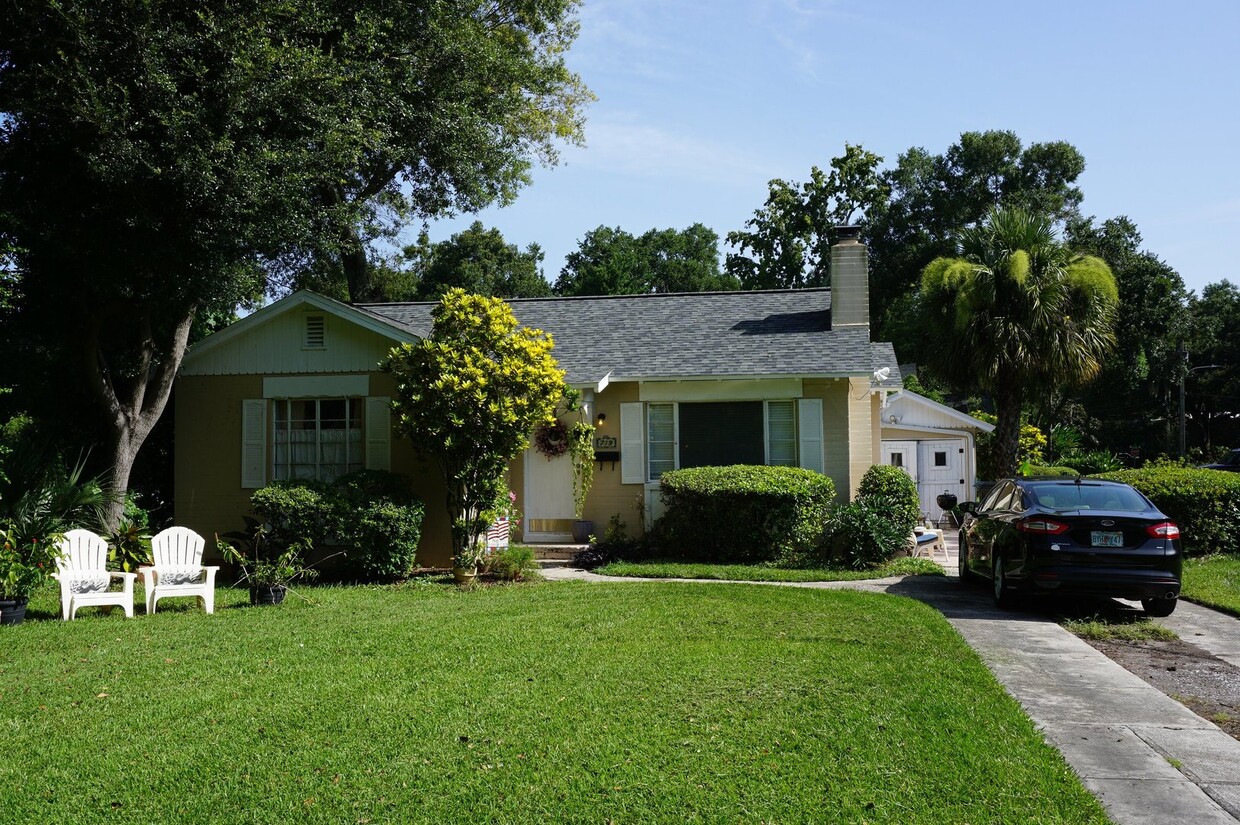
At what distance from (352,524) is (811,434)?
24.8ft

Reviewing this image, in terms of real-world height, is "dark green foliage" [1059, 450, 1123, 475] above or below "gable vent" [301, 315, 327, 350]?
below

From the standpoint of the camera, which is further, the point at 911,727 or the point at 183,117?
the point at 183,117

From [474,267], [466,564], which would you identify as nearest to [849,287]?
[466,564]

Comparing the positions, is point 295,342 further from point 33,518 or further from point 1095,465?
point 1095,465

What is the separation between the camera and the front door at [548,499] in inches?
656

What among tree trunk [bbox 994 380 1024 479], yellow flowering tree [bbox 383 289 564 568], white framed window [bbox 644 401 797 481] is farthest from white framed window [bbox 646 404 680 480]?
tree trunk [bbox 994 380 1024 479]

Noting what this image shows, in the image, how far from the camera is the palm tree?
19984 mm

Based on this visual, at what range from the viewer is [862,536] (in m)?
14.4

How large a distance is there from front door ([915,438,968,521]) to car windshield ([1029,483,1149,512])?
1290 centimetres

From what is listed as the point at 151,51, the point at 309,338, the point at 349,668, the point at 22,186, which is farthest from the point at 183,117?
the point at 349,668

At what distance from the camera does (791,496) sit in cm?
1494

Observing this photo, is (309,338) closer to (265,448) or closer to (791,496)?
(265,448)

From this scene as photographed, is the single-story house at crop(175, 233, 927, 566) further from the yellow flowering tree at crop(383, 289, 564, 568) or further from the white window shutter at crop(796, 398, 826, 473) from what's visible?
the yellow flowering tree at crop(383, 289, 564, 568)

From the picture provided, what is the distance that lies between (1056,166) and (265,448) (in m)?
38.9
